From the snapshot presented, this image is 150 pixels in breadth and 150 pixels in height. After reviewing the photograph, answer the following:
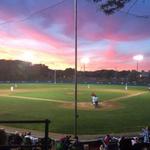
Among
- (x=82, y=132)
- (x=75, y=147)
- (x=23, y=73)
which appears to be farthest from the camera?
(x=23, y=73)

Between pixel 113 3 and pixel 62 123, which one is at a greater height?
pixel 113 3

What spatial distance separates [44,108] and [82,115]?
22.0ft

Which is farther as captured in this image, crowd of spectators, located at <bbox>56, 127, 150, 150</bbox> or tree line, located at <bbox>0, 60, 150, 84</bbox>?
tree line, located at <bbox>0, 60, 150, 84</bbox>

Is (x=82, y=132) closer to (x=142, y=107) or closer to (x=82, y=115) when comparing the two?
(x=82, y=115)

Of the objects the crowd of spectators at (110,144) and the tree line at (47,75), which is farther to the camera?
the tree line at (47,75)

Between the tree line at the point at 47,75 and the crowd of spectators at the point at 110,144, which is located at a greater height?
the tree line at the point at 47,75

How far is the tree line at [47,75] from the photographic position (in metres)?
136

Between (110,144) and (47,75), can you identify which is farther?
(47,75)

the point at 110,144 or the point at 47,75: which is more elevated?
the point at 47,75

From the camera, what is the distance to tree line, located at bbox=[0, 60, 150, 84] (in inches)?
5354

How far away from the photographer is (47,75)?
16025 centimetres

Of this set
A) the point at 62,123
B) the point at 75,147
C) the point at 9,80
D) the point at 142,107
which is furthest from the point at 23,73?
the point at 75,147

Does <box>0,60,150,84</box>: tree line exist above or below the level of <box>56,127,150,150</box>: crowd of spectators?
above

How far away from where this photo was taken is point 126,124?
3334 centimetres
